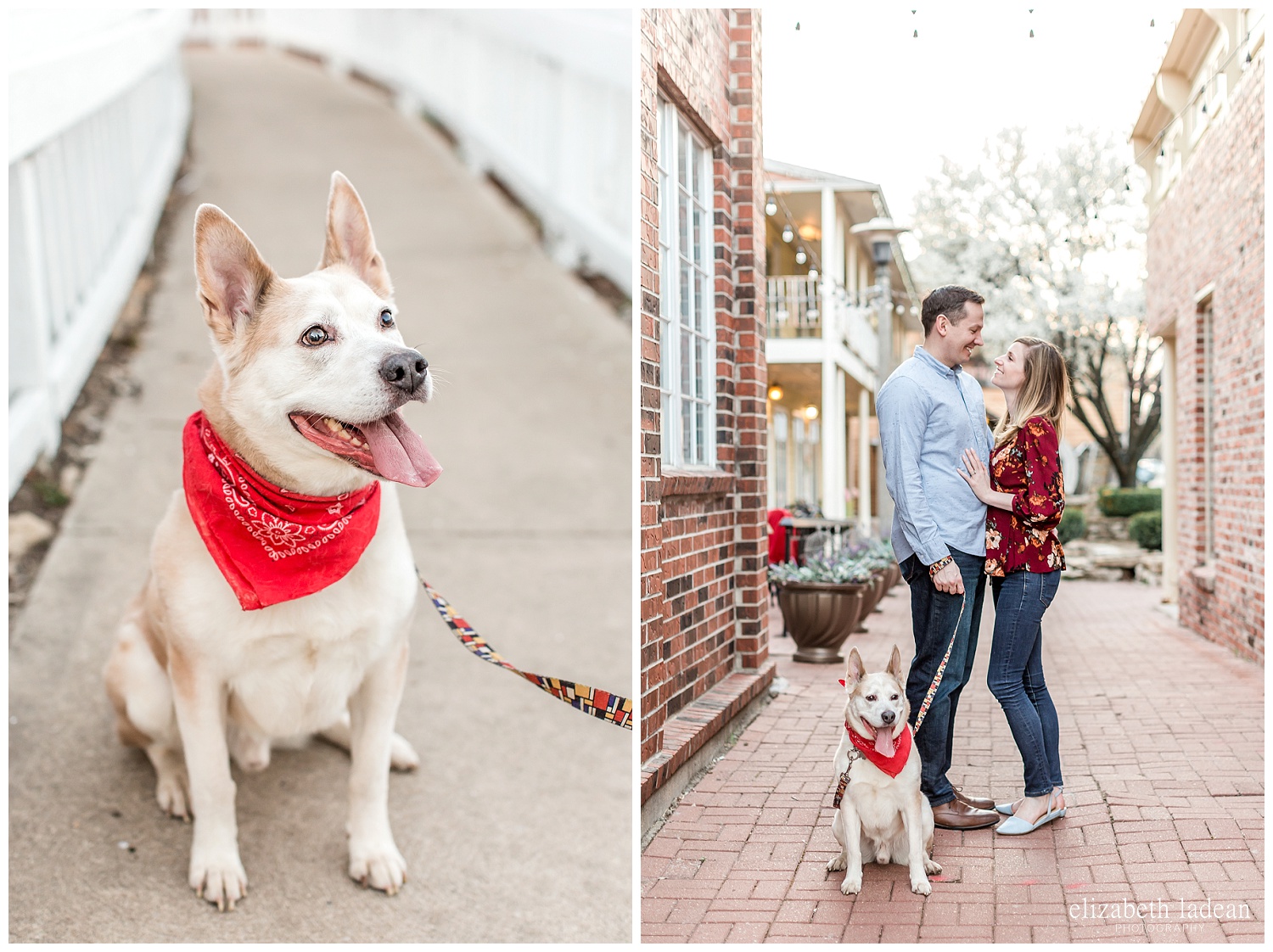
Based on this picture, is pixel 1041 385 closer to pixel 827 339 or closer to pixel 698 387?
pixel 698 387

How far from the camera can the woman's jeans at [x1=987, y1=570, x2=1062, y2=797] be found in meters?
3.20

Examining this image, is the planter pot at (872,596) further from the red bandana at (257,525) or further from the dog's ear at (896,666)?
the red bandana at (257,525)

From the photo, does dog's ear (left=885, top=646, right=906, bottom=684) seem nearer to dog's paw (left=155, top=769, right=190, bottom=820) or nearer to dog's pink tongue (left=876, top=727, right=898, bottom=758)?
dog's pink tongue (left=876, top=727, right=898, bottom=758)

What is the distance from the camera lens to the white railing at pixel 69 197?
496 centimetres

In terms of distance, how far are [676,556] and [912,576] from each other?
0.95 m

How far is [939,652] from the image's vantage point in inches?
127

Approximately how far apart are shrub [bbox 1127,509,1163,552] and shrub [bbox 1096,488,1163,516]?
3.0 inches

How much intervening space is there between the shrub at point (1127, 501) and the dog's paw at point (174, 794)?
6.25 m

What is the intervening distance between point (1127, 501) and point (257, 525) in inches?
279

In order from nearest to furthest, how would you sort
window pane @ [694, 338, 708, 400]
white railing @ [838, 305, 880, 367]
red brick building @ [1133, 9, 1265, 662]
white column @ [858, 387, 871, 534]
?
window pane @ [694, 338, 708, 400], white column @ [858, 387, 871, 534], white railing @ [838, 305, 880, 367], red brick building @ [1133, 9, 1265, 662]

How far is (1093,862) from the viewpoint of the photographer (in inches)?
117

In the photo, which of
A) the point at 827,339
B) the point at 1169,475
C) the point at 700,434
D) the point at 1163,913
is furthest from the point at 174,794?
the point at 1169,475

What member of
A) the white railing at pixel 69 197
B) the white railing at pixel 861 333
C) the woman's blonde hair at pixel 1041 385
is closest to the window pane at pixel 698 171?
the white railing at pixel 861 333

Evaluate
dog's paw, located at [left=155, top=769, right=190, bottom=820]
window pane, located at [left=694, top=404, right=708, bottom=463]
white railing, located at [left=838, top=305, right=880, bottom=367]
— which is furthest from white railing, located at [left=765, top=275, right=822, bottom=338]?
dog's paw, located at [left=155, top=769, right=190, bottom=820]
